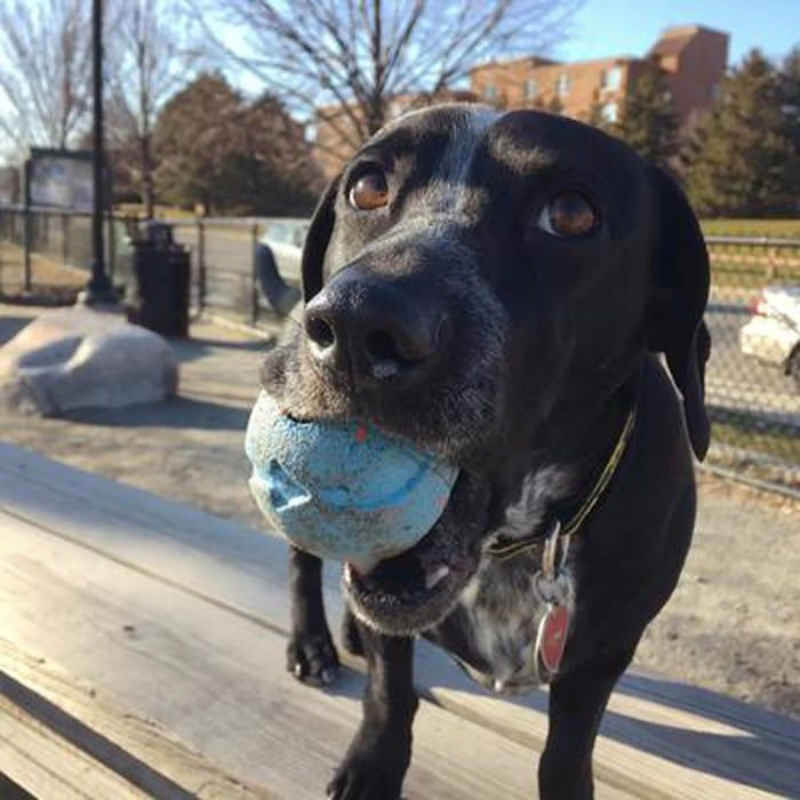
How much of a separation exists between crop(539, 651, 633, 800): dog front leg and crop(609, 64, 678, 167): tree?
25.6 metres

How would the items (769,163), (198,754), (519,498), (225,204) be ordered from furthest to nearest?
(225,204) → (769,163) → (198,754) → (519,498)

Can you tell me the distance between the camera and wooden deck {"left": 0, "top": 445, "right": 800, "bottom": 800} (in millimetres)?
2029

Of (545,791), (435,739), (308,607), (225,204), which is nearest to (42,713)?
(308,607)

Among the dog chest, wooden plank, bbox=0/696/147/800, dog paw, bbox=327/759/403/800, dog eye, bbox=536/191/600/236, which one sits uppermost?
dog eye, bbox=536/191/600/236

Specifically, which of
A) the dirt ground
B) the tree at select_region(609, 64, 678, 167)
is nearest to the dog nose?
the dirt ground

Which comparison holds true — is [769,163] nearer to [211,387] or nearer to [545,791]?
[211,387]

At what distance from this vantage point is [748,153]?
533 inches

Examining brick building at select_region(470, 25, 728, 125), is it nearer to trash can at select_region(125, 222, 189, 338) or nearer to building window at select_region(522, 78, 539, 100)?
building window at select_region(522, 78, 539, 100)

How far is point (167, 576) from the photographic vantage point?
286cm

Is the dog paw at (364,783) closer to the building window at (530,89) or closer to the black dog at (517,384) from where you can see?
the black dog at (517,384)

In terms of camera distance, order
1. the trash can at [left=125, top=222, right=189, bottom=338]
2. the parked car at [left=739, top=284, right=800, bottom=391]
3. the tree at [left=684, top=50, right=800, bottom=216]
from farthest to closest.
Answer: the trash can at [left=125, top=222, right=189, bottom=338] → the tree at [left=684, top=50, right=800, bottom=216] → the parked car at [left=739, top=284, right=800, bottom=391]

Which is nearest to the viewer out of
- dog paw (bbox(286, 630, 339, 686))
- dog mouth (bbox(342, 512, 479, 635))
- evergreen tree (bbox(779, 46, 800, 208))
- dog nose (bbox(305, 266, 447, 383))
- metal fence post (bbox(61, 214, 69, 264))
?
dog nose (bbox(305, 266, 447, 383))

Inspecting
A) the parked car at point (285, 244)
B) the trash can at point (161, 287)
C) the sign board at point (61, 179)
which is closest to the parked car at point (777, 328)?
the trash can at point (161, 287)

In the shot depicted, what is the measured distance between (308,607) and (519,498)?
33.0 inches
